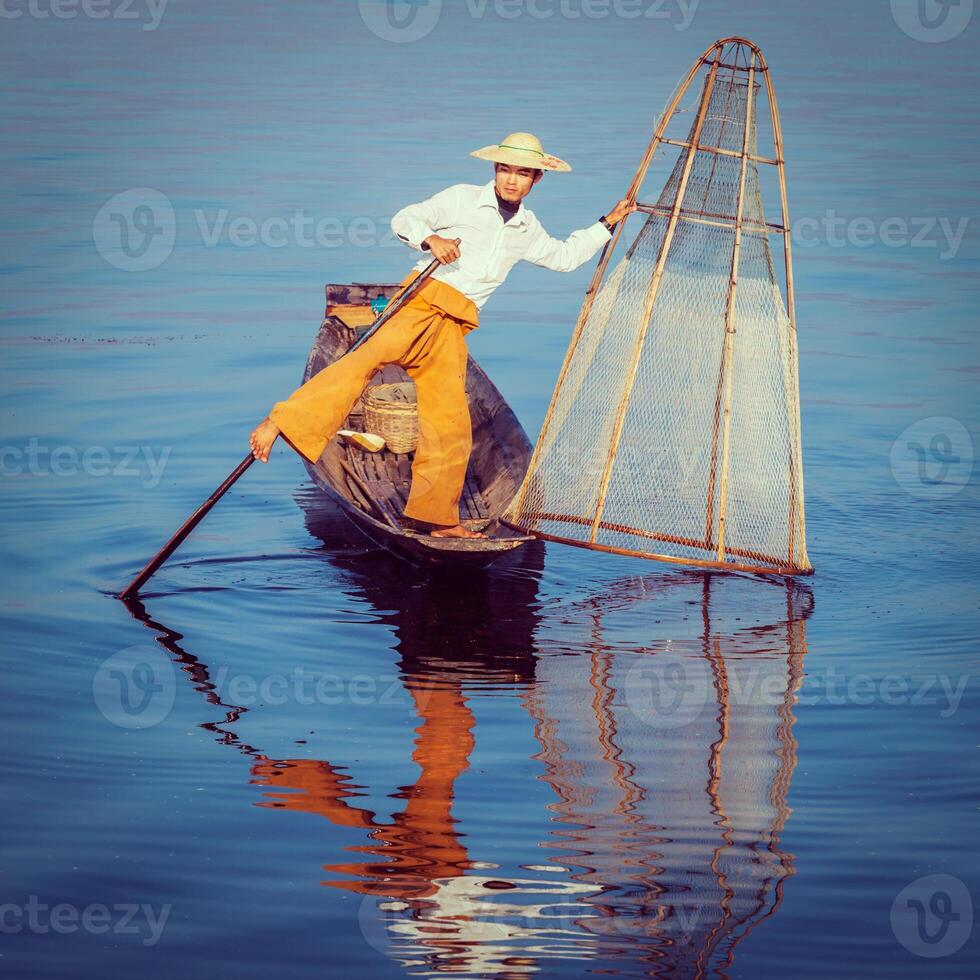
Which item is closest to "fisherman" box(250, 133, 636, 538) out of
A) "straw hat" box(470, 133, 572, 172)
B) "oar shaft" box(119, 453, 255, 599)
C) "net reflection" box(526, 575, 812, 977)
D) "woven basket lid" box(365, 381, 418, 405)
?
"straw hat" box(470, 133, 572, 172)

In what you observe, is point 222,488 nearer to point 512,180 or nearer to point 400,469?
point 400,469

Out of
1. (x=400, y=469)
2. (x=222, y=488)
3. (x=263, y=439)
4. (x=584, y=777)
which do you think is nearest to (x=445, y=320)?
(x=263, y=439)

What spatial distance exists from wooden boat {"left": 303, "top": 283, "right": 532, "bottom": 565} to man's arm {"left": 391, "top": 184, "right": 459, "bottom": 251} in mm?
1109

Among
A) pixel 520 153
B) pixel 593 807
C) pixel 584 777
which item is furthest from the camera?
pixel 520 153

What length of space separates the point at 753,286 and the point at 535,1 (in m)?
24.9

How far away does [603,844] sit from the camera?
459 cm

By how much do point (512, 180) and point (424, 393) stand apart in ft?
3.10

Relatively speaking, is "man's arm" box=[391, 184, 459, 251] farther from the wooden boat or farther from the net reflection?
the net reflection

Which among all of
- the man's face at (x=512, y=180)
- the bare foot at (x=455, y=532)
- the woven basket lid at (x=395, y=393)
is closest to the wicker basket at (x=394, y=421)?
the woven basket lid at (x=395, y=393)

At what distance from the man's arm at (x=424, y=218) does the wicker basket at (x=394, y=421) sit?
4.72 feet

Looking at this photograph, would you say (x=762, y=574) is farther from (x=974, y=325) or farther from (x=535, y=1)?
(x=535, y=1)

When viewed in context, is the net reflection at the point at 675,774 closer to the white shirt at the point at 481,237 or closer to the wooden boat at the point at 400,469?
the wooden boat at the point at 400,469

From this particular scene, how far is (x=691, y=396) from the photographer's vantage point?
6.61 meters

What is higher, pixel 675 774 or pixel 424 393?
pixel 424 393
